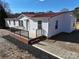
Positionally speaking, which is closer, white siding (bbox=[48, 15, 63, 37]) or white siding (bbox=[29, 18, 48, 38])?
white siding (bbox=[29, 18, 48, 38])

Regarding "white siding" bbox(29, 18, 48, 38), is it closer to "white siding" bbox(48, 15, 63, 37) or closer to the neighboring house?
the neighboring house

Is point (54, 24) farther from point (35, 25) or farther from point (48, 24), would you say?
point (35, 25)

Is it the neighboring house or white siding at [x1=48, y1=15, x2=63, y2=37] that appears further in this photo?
white siding at [x1=48, y1=15, x2=63, y2=37]

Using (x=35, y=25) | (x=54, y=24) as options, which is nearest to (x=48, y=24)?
(x=54, y=24)

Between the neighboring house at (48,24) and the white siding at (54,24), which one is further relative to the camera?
the white siding at (54,24)

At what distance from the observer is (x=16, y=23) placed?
82.4 ft

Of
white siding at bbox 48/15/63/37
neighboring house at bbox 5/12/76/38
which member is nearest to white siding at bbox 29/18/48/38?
neighboring house at bbox 5/12/76/38

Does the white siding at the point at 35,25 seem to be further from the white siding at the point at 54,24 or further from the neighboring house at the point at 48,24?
the white siding at the point at 54,24

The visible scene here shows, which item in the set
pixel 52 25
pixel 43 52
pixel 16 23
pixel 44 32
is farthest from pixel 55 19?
pixel 16 23

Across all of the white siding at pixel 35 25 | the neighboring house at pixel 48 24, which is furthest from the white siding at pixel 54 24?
the white siding at pixel 35 25

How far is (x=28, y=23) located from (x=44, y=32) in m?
5.21

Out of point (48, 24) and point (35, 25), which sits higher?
point (48, 24)

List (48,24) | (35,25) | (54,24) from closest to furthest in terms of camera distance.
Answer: (48,24)
(54,24)
(35,25)

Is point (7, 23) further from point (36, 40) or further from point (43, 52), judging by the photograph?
point (43, 52)
